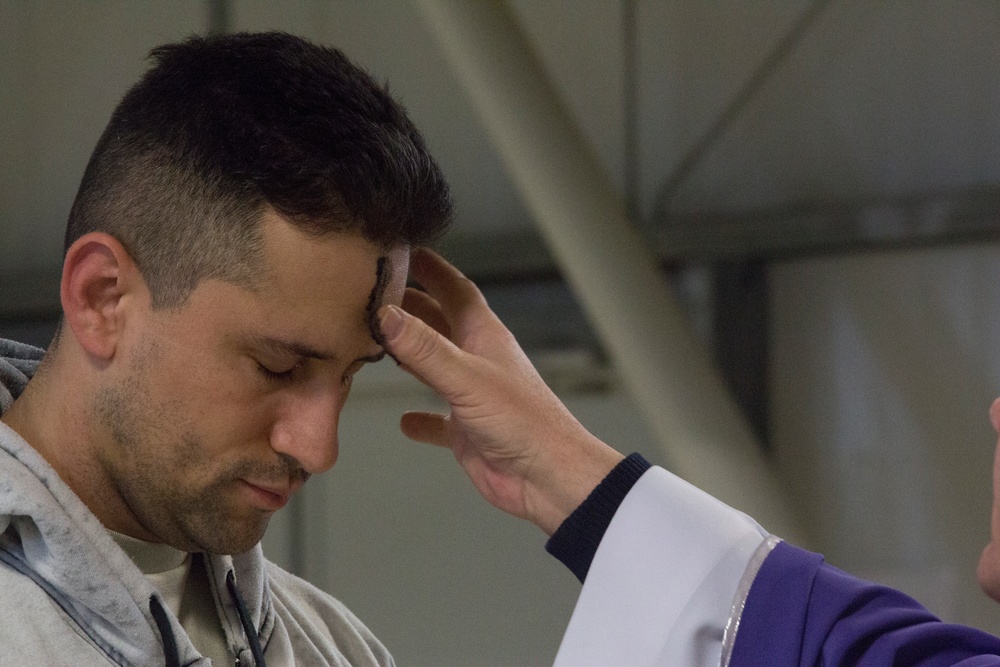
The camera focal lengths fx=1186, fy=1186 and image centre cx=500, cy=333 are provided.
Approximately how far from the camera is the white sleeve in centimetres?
150

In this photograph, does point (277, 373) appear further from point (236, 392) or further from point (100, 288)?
point (100, 288)

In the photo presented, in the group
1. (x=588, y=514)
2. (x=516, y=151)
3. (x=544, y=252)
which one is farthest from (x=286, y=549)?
(x=588, y=514)

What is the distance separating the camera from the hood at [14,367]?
1441 mm

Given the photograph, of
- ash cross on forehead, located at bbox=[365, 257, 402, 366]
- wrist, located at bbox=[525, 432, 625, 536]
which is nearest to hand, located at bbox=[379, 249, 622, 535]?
wrist, located at bbox=[525, 432, 625, 536]

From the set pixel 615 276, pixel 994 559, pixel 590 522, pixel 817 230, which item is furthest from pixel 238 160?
pixel 817 230

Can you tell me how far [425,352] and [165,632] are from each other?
0.44 m

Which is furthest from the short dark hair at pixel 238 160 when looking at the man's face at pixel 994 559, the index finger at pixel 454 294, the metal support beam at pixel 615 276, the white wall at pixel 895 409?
the white wall at pixel 895 409

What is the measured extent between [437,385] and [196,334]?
13.0 inches

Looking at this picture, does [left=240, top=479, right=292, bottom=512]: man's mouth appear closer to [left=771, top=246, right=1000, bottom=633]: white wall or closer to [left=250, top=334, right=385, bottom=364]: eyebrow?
[left=250, top=334, right=385, bottom=364]: eyebrow

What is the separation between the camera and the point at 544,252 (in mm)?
6383

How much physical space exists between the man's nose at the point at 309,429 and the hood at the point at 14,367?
13.6 inches

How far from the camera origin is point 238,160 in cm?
133

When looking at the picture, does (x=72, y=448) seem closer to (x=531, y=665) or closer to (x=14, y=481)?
(x=14, y=481)

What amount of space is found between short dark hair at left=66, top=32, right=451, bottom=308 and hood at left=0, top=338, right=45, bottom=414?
200 millimetres
